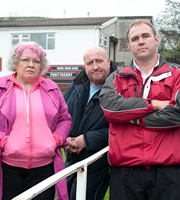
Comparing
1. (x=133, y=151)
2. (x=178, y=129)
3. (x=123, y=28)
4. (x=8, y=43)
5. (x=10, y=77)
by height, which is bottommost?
(x=133, y=151)

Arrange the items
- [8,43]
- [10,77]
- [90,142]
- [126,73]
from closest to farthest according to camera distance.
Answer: [126,73] < [10,77] < [90,142] < [8,43]

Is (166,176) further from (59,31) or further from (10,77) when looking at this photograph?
(59,31)

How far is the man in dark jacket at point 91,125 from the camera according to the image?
3.26 m

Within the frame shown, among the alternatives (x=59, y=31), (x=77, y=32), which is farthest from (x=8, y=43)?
(x=77, y=32)

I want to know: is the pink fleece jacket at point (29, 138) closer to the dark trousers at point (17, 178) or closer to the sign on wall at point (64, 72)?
the dark trousers at point (17, 178)

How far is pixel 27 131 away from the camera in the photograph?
8.54ft

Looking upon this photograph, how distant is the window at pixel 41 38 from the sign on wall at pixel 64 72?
2.18 meters

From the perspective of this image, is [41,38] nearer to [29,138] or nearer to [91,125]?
[91,125]

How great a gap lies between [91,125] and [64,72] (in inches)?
1020

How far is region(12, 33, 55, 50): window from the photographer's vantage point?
28964 millimetres

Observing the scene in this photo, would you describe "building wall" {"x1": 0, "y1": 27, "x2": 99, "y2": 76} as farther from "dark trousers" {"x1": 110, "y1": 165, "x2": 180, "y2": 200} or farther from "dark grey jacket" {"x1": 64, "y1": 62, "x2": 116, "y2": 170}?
"dark trousers" {"x1": 110, "y1": 165, "x2": 180, "y2": 200}

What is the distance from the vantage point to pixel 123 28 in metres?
34.5

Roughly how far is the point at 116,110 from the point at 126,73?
34cm

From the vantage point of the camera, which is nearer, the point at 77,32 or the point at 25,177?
the point at 25,177
